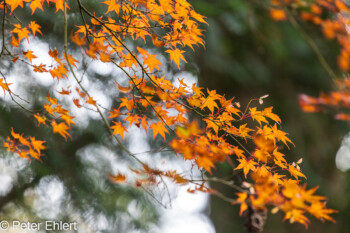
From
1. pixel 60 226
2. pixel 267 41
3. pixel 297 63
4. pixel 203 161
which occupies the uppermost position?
pixel 203 161

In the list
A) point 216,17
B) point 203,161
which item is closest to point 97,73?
point 216,17

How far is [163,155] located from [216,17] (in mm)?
2026

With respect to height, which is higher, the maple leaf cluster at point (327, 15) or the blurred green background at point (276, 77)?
the maple leaf cluster at point (327, 15)

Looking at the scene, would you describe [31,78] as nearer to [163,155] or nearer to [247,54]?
[163,155]

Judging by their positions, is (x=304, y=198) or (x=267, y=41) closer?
(x=304, y=198)

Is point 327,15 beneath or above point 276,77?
above

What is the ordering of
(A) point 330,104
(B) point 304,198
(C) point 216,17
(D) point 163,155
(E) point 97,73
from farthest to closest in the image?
(D) point 163,155 < (E) point 97,73 < (C) point 216,17 < (A) point 330,104 < (B) point 304,198

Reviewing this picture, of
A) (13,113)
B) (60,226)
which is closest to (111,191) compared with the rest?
(60,226)

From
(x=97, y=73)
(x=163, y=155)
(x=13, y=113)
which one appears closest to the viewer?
(x=13, y=113)

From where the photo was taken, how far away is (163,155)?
4.66m

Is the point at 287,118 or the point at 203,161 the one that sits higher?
the point at 203,161

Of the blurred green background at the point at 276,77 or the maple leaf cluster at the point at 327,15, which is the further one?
the blurred green background at the point at 276,77

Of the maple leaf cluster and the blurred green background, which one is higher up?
the maple leaf cluster

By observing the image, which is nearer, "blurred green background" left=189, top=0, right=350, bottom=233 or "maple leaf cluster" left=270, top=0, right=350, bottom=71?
"maple leaf cluster" left=270, top=0, right=350, bottom=71
